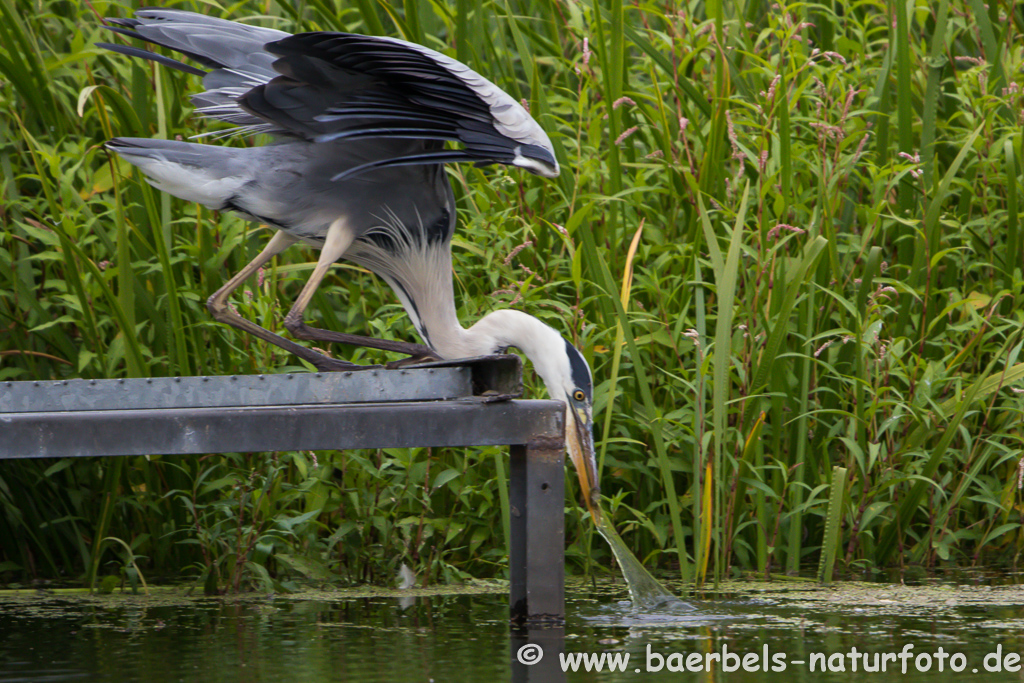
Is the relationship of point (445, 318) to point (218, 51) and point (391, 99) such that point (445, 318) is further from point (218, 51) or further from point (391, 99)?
point (218, 51)

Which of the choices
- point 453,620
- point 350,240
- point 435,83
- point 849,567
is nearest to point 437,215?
point 350,240

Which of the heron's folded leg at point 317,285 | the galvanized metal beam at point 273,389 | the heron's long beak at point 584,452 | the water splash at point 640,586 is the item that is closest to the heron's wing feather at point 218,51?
the heron's folded leg at point 317,285

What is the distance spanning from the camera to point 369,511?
374 centimetres

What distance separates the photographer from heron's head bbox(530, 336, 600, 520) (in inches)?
133

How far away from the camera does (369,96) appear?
3.20m

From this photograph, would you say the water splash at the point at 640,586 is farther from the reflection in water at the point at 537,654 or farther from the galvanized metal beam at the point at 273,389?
the galvanized metal beam at the point at 273,389

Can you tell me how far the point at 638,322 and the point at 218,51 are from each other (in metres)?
1.61

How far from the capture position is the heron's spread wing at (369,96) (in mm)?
3018

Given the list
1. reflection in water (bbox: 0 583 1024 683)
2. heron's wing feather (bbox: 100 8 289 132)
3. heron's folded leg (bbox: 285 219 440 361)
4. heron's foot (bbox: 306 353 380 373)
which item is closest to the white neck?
heron's folded leg (bbox: 285 219 440 361)

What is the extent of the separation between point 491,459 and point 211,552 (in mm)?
975

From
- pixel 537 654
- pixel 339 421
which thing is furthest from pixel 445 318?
pixel 537 654

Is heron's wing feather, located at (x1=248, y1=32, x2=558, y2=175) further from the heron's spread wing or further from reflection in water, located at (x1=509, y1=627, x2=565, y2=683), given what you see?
reflection in water, located at (x1=509, y1=627, x2=565, y2=683)

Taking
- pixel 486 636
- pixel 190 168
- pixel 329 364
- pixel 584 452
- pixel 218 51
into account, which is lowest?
pixel 486 636

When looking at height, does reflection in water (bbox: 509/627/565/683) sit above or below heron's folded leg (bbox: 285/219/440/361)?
below
